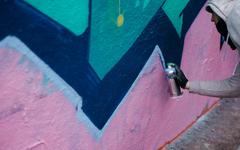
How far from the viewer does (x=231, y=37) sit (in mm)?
2627

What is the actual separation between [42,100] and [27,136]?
0.63 ft

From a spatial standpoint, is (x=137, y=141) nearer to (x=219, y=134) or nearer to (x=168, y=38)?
(x=168, y=38)

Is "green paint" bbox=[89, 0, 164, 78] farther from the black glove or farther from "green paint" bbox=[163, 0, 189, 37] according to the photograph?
the black glove

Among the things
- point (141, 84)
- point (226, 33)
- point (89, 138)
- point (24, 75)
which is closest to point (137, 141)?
point (141, 84)

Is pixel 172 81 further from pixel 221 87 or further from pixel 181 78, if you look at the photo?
pixel 221 87

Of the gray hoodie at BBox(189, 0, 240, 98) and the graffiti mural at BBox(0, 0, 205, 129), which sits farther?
the gray hoodie at BBox(189, 0, 240, 98)

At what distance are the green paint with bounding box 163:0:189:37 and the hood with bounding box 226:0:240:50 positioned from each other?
0.59 meters

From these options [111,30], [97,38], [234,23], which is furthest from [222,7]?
[97,38]

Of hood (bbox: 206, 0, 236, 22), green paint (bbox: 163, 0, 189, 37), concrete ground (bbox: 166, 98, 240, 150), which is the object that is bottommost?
concrete ground (bbox: 166, 98, 240, 150)

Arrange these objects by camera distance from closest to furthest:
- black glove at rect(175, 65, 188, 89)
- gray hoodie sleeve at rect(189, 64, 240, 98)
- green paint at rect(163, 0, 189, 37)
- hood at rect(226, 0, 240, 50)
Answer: hood at rect(226, 0, 240, 50) < gray hoodie sleeve at rect(189, 64, 240, 98) < black glove at rect(175, 65, 188, 89) < green paint at rect(163, 0, 189, 37)

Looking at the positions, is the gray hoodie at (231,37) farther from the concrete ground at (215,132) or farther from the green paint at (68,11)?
the green paint at (68,11)

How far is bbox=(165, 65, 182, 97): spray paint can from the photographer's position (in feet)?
9.87

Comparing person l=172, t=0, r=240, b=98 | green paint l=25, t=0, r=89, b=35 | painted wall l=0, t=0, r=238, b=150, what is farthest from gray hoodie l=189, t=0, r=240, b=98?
green paint l=25, t=0, r=89, b=35

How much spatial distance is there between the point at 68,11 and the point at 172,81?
1143mm
